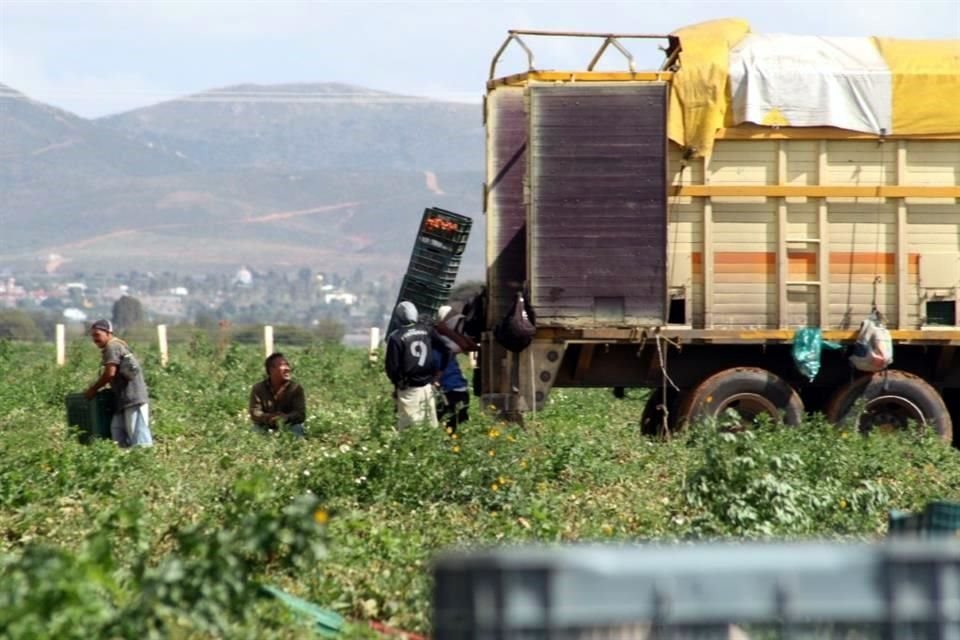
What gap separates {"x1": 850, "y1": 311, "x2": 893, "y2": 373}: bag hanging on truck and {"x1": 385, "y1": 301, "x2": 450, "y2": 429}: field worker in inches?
150

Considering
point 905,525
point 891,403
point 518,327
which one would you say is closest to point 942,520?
point 905,525

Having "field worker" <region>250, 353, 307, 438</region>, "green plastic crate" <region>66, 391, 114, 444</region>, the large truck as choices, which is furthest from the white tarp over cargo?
"green plastic crate" <region>66, 391, 114, 444</region>

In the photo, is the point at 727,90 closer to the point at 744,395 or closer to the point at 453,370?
the point at 744,395

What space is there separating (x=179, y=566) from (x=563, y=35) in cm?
1056

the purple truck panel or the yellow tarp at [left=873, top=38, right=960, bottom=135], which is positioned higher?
the yellow tarp at [left=873, top=38, right=960, bottom=135]

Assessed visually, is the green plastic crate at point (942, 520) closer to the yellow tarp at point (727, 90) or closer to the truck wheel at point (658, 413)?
the yellow tarp at point (727, 90)

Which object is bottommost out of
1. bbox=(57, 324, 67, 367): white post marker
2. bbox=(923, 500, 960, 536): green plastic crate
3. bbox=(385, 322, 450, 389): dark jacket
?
bbox=(57, 324, 67, 367): white post marker

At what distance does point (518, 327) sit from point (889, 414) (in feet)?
11.7

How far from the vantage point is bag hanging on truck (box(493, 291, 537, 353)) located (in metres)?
16.9

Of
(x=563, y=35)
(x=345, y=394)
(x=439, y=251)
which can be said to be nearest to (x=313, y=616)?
(x=563, y=35)

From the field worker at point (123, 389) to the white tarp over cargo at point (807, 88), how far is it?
575cm

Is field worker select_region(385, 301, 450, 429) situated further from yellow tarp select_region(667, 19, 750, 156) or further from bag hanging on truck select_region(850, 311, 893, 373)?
bag hanging on truck select_region(850, 311, 893, 373)

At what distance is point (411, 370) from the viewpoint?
54.1ft

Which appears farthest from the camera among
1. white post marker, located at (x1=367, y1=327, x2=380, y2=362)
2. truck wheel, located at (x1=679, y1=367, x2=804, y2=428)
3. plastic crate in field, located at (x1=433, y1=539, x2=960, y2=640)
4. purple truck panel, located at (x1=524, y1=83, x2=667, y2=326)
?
white post marker, located at (x1=367, y1=327, x2=380, y2=362)
